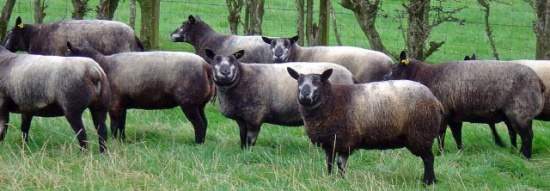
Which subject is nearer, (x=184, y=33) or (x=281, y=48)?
(x=281, y=48)

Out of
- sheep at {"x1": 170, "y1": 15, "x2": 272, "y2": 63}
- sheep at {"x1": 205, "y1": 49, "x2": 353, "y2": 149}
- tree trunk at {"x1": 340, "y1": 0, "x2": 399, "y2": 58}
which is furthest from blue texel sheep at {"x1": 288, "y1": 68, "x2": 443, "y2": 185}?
tree trunk at {"x1": 340, "y1": 0, "x2": 399, "y2": 58}

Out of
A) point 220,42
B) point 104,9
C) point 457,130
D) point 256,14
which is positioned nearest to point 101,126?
point 457,130

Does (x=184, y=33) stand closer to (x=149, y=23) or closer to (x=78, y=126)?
(x=149, y=23)

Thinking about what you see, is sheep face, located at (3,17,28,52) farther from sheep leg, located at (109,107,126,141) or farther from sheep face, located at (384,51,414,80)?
sheep face, located at (384,51,414,80)

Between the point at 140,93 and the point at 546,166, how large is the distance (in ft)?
14.6

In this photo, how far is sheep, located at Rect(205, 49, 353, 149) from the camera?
1095cm

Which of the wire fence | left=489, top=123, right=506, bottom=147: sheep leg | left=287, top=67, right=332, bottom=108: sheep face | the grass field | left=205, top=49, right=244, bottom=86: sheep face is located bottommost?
the wire fence

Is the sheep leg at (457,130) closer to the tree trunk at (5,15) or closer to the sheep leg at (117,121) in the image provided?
the sheep leg at (117,121)

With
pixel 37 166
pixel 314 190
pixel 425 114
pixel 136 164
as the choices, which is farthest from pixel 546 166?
pixel 37 166

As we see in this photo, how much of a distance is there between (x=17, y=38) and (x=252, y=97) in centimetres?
487

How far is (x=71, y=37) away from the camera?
14.1 metres

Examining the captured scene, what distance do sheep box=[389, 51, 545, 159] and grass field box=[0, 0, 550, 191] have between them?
34 cm

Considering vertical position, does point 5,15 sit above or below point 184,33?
above

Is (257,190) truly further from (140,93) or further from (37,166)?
(140,93)
